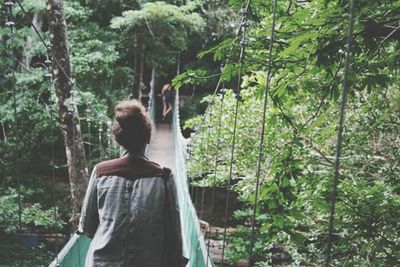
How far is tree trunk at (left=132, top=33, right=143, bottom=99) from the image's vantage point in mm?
7148

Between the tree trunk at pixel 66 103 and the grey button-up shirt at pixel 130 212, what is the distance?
243 centimetres

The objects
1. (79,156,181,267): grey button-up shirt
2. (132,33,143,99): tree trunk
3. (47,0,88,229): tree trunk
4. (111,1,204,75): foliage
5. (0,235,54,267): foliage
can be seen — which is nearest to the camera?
(79,156,181,267): grey button-up shirt

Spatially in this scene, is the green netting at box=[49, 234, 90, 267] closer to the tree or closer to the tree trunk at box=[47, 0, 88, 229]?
the tree trunk at box=[47, 0, 88, 229]

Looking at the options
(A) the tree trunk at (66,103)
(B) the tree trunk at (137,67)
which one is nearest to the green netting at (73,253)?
(A) the tree trunk at (66,103)

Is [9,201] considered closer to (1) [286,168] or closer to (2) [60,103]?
(2) [60,103]

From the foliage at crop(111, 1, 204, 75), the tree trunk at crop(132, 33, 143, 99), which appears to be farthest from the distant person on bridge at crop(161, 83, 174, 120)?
the foliage at crop(111, 1, 204, 75)

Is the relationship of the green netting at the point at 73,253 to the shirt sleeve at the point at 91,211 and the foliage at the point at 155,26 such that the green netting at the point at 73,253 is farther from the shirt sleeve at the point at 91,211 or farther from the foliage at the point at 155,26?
the foliage at the point at 155,26

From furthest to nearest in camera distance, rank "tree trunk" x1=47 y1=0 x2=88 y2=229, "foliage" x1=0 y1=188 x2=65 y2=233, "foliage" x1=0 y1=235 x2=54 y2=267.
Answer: "foliage" x1=0 y1=188 x2=65 y2=233 < "foliage" x1=0 y1=235 x2=54 y2=267 < "tree trunk" x1=47 y1=0 x2=88 y2=229

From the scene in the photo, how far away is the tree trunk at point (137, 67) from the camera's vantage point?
715cm

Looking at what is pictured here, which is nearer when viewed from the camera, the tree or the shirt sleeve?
the shirt sleeve

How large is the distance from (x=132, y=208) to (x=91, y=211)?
4.5 inches

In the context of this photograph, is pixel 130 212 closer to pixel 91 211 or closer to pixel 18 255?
pixel 91 211

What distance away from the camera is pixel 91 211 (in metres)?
1.01

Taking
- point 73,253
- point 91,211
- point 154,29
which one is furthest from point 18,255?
point 154,29
